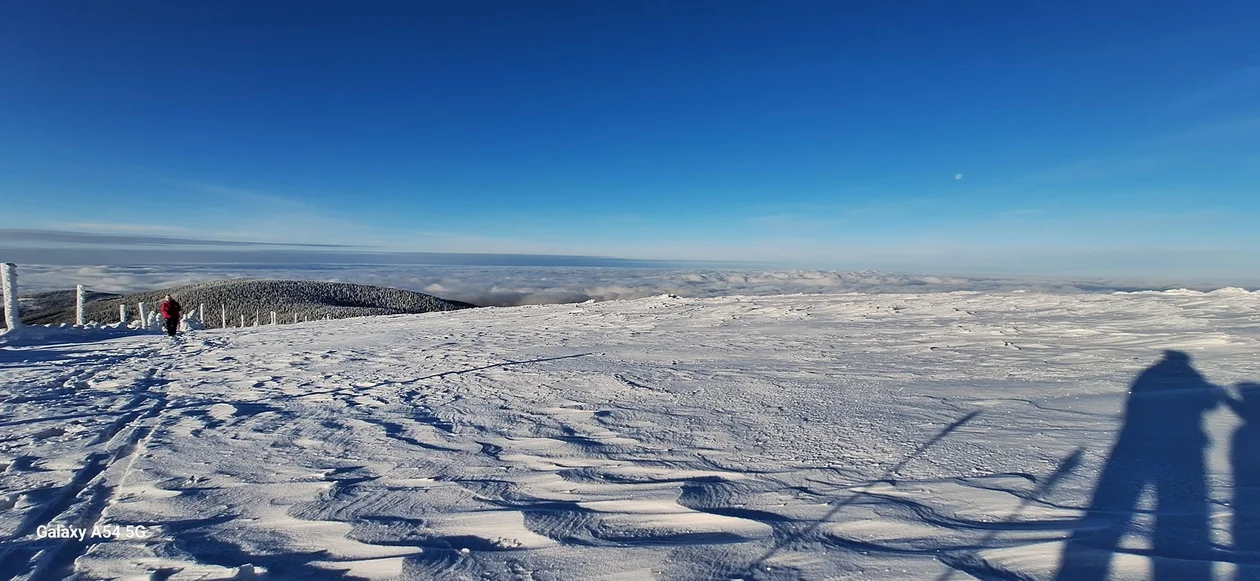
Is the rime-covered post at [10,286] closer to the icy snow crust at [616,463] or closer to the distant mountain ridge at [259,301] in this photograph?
the icy snow crust at [616,463]

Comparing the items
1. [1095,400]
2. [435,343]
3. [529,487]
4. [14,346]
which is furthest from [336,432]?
[14,346]

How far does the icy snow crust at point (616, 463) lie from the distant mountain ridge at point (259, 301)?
88720 millimetres

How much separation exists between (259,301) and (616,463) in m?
127

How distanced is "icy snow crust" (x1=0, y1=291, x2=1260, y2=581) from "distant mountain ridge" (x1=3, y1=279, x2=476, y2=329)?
291 ft

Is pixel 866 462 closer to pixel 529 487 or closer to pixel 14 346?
pixel 529 487

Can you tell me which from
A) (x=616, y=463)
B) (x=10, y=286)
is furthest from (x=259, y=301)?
(x=616, y=463)

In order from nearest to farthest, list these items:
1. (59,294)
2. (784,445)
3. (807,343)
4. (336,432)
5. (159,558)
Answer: (159,558)
(784,445)
(336,432)
(807,343)
(59,294)

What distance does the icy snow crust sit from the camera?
3006 mm

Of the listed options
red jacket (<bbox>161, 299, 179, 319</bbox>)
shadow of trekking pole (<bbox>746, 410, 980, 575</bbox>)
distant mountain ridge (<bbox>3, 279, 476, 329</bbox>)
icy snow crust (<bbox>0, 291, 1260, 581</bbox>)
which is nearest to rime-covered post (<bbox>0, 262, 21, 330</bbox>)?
red jacket (<bbox>161, 299, 179, 319</bbox>)

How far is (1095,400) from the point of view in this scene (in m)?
6.04

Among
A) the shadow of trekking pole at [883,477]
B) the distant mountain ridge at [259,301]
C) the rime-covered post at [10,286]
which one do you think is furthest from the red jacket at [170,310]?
the distant mountain ridge at [259,301]

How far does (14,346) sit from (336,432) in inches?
478

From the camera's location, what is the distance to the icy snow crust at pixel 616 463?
3006mm

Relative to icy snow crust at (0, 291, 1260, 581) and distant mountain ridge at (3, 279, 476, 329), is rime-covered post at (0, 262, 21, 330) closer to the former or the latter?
icy snow crust at (0, 291, 1260, 581)
